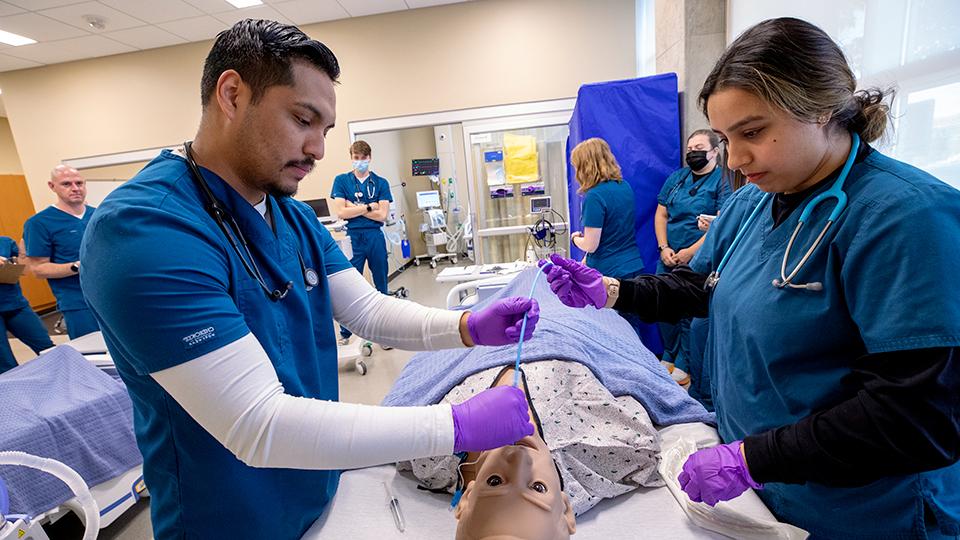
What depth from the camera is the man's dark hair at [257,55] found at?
74cm

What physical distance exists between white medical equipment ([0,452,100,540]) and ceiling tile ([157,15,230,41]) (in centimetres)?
440

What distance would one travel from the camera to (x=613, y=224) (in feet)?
8.27

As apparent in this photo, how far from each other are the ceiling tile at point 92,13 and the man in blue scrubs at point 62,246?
2.04 metres

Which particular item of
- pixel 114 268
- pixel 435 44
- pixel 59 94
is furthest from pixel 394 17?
pixel 114 268

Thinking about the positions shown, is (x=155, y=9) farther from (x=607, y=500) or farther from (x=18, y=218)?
(x=607, y=500)

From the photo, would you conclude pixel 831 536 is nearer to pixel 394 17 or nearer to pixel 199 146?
pixel 199 146

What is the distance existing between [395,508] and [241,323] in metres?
0.65

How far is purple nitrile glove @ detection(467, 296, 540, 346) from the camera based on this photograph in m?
1.06

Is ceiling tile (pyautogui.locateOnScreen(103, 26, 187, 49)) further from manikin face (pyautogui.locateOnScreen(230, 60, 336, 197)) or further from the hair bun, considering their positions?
the hair bun

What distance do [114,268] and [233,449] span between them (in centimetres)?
30

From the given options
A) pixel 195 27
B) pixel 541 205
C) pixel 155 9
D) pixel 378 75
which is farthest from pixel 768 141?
pixel 195 27

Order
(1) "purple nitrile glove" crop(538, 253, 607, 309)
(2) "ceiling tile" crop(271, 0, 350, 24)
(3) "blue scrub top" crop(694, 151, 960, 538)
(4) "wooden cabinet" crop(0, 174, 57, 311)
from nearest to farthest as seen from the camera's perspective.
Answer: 1. (3) "blue scrub top" crop(694, 151, 960, 538)
2. (1) "purple nitrile glove" crop(538, 253, 607, 309)
3. (2) "ceiling tile" crop(271, 0, 350, 24)
4. (4) "wooden cabinet" crop(0, 174, 57, 311)

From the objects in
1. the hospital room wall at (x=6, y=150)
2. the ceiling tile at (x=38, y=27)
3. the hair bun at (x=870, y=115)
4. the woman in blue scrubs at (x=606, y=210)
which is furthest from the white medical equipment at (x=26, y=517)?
the hospital room wall at (x=6, y=150)

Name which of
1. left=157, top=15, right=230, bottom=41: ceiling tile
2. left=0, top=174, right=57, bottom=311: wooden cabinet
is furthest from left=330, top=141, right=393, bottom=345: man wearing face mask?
left=0, top=174, right=57, bottom=311: wooden cabinet
